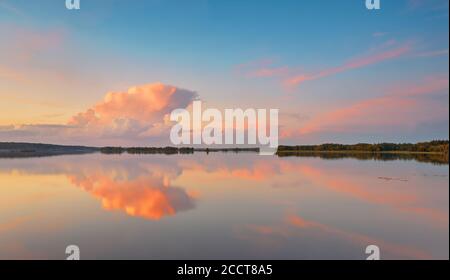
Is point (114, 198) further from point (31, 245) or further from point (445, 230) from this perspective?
point (445, 230)

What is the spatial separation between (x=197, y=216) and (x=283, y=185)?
9.63m

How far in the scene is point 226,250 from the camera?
8516 mm

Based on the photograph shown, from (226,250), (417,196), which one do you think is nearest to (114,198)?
(226,250)

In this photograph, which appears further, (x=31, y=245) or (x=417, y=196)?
(x=417, y=196)

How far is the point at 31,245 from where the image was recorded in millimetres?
9008

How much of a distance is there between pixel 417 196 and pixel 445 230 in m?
6.25
